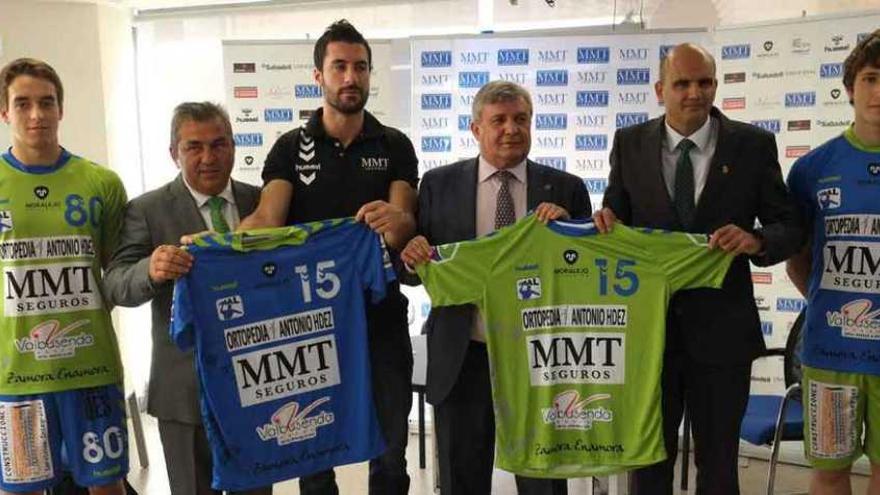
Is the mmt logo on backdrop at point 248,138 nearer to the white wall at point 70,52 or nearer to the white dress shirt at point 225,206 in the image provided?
the white wall at point 70,52

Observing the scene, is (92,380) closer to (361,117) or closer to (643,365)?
(361,117)

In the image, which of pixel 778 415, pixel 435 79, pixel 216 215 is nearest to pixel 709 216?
pixel 778 415

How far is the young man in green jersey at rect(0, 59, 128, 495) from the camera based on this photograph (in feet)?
8.10

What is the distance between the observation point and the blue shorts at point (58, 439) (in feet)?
8.21

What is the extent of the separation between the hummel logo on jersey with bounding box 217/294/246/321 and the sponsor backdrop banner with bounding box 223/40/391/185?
2511 millimetres

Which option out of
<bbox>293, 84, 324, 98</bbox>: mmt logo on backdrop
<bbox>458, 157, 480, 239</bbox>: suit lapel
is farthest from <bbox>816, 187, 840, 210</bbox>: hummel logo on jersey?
<bbox>293, 84, 324, 98</bbox>: mmt logo on backdrop

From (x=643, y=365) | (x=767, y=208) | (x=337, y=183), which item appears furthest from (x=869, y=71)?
(x=337, y=183)

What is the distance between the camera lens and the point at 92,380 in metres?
2.55

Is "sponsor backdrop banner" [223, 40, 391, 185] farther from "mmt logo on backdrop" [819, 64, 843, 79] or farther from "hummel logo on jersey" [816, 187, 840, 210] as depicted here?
"hummel logo on jersey" [816, 187, 840, 210]

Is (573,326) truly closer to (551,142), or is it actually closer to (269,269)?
(269,269)

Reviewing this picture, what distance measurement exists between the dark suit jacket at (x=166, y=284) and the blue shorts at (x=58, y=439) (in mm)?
279

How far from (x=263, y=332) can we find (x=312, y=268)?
0.24 meters

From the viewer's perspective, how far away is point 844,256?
8.04 ft

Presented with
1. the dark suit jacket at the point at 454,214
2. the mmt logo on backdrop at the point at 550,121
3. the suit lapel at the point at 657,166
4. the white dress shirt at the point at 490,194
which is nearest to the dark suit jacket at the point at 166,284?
the dark suit jacket at the point at 454,214
